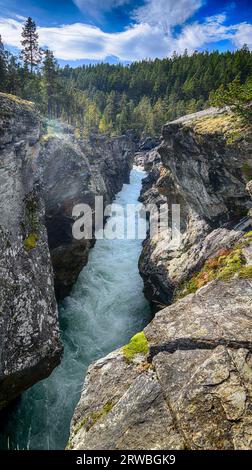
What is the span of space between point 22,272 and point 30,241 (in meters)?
1.97

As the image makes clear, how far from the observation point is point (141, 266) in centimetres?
3095

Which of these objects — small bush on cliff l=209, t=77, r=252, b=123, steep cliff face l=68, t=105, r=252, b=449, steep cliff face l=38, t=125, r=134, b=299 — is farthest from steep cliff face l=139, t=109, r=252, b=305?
steep cliff face l=38, t=125, r=134, b=299

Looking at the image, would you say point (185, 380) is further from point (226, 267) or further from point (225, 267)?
point (225, 267)

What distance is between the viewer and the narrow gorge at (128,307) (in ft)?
26.2

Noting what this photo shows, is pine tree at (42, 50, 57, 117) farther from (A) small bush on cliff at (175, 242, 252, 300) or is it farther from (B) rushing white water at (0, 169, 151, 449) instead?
(A) small bush on cliff at (175, 242, 252, 300)

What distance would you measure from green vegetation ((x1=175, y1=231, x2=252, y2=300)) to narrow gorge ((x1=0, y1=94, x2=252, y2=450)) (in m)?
0.10

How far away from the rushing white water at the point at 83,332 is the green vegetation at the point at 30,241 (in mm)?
10075

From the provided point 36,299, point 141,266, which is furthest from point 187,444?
point 141,266

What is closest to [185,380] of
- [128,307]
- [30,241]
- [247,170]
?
[30,241]

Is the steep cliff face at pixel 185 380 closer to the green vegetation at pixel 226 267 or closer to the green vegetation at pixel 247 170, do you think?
the green vegetation at pixel 226 267

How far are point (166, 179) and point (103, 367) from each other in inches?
1002

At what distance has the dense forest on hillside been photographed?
67.2m

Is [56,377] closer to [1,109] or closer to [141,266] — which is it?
[141,266]

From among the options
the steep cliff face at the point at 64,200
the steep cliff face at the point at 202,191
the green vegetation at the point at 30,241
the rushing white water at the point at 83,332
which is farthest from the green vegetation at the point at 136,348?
the steep cliff face at the point at 64,200
